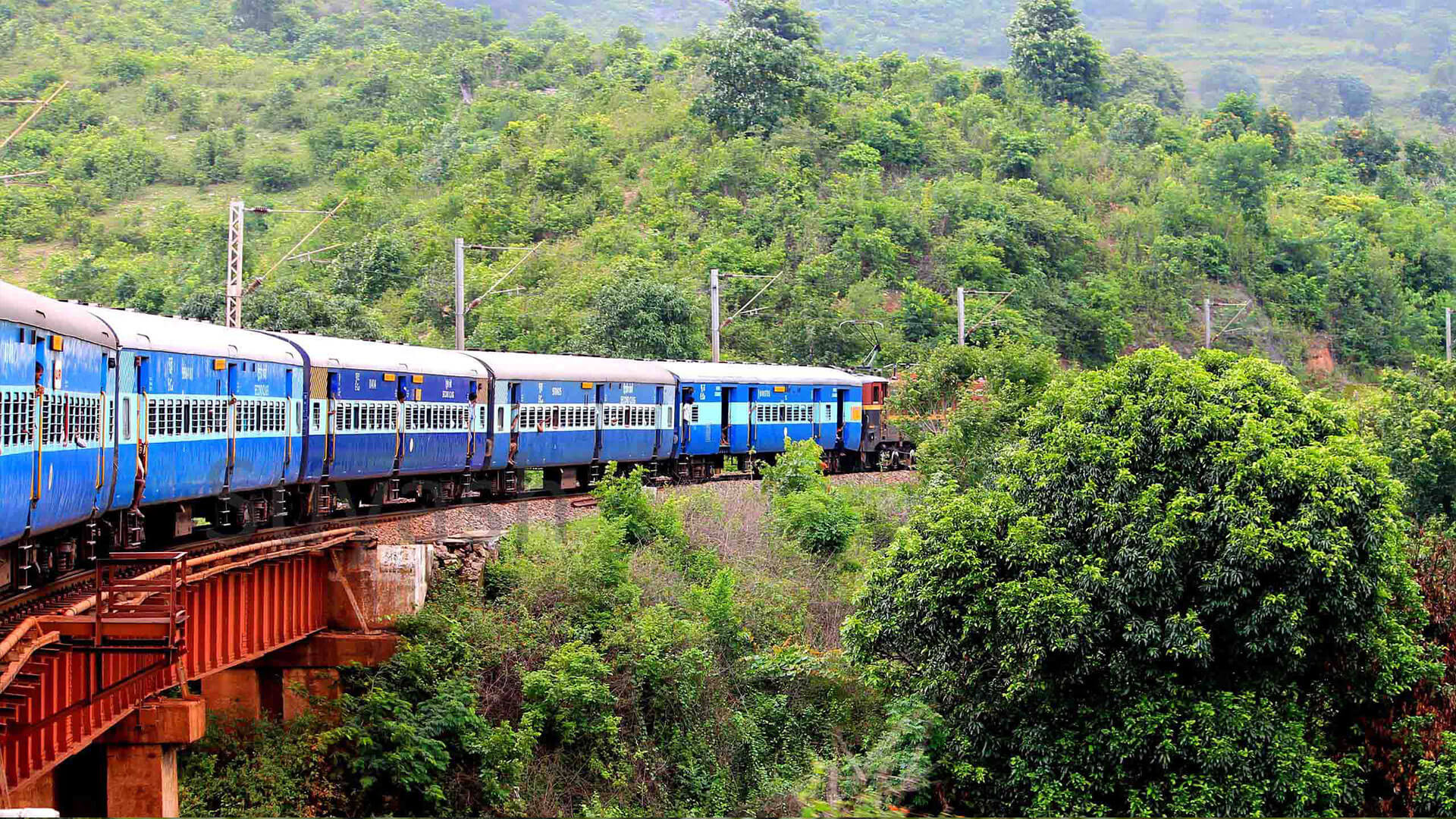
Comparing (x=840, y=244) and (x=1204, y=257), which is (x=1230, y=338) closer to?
(x=1204, y=257)

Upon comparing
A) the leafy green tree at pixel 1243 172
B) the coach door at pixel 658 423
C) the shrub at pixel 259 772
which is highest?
the leafy green tree at pixel 1243 172

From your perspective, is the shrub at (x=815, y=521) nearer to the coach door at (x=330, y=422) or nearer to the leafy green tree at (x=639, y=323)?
the coach door at (x=330, y=422)

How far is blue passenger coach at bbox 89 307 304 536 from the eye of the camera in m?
18.0

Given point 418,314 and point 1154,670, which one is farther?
point 418,314

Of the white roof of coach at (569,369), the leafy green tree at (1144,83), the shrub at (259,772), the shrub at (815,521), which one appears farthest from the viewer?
the leafy green tree at (1144,83)

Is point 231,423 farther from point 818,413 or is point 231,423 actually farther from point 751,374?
point 818,413

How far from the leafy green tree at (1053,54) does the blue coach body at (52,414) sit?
77.3 meters

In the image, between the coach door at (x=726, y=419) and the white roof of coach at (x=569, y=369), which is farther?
the coach door at (x=726, y=419)

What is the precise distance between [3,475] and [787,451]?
2530 cm

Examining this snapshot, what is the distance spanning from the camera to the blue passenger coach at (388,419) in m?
24.4

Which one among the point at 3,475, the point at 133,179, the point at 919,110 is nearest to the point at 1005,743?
the point at 3,475

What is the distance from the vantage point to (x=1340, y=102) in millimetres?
164375

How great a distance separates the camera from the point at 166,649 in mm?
13477

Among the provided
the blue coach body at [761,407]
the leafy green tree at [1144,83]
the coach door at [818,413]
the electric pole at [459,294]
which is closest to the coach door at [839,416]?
the blue coach body at [761,407]
